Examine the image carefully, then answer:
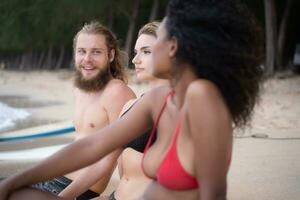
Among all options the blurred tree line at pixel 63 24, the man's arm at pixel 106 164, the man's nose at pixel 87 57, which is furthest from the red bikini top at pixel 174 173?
the blurred tree line at pixel 63 24

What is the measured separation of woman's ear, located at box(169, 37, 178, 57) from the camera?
4.65 ft

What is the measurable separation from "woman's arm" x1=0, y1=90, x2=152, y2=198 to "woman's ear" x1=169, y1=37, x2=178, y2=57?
21 centimetres

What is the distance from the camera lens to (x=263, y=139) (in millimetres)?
6781

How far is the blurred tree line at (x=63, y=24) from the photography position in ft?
68.9

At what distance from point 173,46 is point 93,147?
42 centimetres

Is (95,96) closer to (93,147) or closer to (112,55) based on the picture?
(112,55)

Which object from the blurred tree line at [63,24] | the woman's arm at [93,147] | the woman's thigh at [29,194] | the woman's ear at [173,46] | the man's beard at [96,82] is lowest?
the blurred tree line at [63,24]

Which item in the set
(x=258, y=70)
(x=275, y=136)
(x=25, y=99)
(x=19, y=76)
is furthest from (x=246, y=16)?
(x=19, y=76)

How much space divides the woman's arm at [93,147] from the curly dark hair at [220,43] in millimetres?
274

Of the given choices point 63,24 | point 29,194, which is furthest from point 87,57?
point 63,24

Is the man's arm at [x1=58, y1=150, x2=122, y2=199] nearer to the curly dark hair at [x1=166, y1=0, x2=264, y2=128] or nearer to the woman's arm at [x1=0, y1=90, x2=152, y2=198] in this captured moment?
the woman's arm at [x1=0, y1=90, x2=152, y2=198]

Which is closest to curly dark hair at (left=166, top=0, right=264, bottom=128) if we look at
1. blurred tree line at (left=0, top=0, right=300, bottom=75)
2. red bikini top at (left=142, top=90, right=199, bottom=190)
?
red bikini top at (left=142, top=90, right=199, bottom=190)

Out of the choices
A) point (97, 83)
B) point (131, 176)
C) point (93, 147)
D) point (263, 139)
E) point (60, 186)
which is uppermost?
point (93, 147)

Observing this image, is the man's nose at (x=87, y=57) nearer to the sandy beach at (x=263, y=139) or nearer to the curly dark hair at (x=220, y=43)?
the sandy beach at (x=263, y=139)
